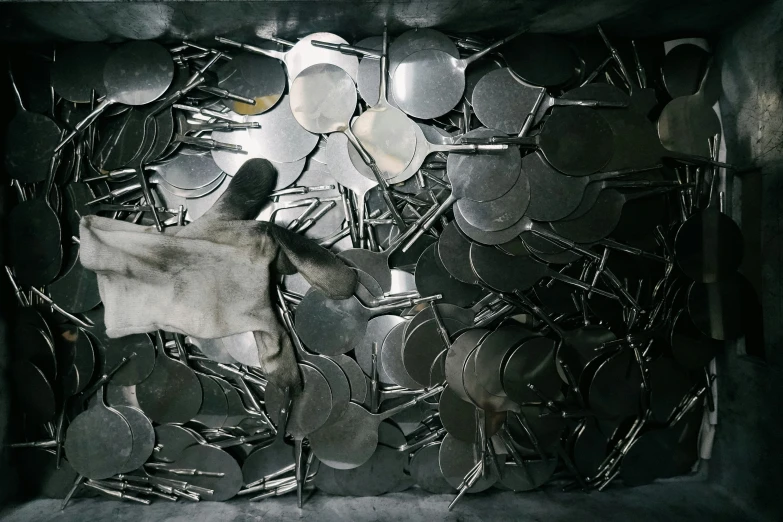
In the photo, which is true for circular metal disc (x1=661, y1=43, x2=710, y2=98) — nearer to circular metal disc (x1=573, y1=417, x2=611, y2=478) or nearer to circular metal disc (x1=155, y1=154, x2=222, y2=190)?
circular metal disc (x1=573, y1=417, x2=611, y2=478)

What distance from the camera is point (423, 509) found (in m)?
1.67

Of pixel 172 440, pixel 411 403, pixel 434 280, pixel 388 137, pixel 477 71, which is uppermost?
pixel 477 71

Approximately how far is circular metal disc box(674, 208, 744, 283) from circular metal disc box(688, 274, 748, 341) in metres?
0.04

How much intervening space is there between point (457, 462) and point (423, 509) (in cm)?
20

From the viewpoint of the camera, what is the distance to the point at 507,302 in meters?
1.64

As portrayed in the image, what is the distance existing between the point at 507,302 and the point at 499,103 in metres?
0.65

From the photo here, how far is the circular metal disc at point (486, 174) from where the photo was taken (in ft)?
5.18

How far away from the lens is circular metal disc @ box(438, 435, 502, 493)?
1654 millimetres

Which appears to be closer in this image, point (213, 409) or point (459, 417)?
point (459, 417)

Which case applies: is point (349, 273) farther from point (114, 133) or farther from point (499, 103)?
point (114, 133)

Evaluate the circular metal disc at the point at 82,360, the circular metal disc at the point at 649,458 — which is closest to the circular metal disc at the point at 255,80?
A: the circular metal disc at the point at 82,360

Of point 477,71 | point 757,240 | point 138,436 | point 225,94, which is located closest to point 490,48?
point 477,71

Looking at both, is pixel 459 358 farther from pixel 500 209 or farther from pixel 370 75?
pixel 370 75

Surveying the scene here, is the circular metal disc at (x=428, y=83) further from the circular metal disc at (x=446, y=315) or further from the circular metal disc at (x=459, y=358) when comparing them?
the circular metal disc at (x=459, y=358)
